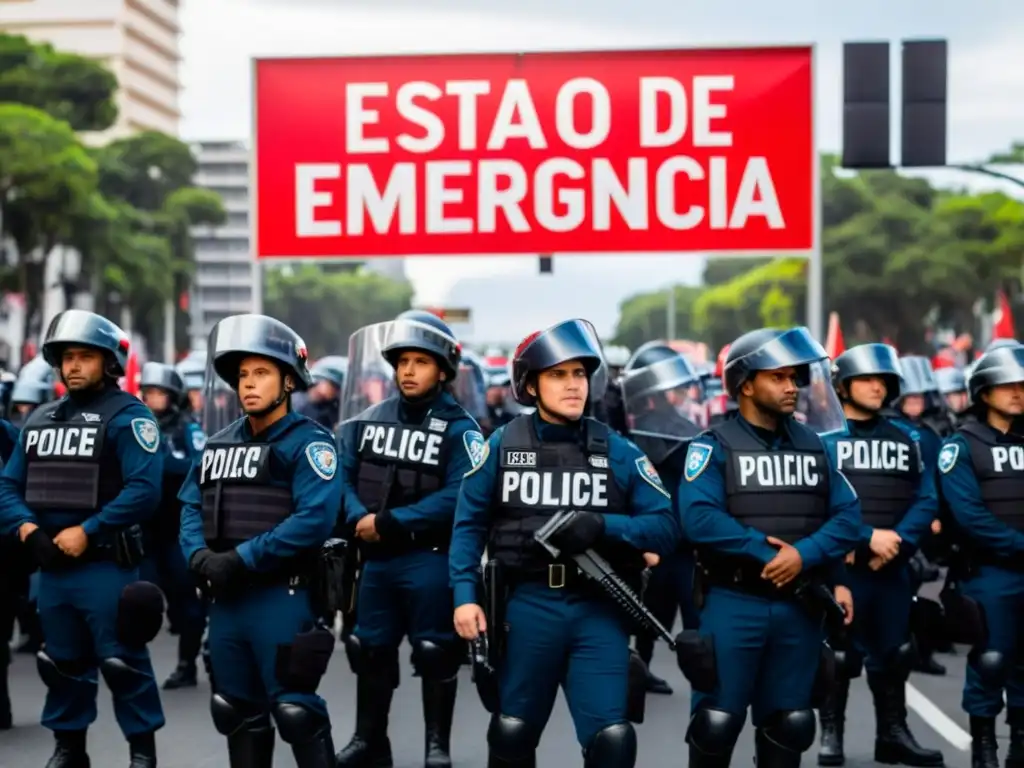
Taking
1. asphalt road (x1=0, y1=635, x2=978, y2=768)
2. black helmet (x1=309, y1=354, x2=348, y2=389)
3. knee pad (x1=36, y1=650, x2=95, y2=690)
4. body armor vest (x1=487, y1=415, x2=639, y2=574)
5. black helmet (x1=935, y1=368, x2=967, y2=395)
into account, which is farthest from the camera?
black helmet (x1=935, y1=368, x2=967, y2=395)

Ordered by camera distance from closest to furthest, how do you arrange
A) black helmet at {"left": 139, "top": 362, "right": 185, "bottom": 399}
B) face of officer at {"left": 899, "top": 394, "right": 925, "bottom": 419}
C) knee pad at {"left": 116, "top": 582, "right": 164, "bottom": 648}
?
knee pad at {"left": 116, "top": 582, "right": 164, "bottom": 648} → black helmet at {"left": 139, "top": 362, "right": 185, "bottom": 399} → face of officer at {"left": 899, "top": 394, "right": 925, "bottom": 419}

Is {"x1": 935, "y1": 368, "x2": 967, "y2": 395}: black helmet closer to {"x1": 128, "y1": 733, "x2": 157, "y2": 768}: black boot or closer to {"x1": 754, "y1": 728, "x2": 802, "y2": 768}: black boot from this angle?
{"x1": 754, "y1": 728, "x2": 802, "y2": 768}: black boot

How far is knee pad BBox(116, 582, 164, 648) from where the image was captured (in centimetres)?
686

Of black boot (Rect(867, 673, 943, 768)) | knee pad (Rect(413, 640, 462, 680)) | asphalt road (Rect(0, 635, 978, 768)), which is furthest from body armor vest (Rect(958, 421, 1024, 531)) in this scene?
knee pad (Rect(413, 640, 462, 680))

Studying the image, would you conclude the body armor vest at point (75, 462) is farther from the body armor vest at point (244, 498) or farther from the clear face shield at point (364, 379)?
the clear face shield at point (364, 379)

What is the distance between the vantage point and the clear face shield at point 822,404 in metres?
8.48

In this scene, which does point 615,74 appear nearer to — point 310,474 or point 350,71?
point 350,71

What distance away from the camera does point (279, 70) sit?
43.2 ft

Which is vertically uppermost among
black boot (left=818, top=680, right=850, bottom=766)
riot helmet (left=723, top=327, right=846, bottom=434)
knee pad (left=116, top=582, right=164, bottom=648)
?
riot helmet (left=723, top=327, right=846, bottom=434)

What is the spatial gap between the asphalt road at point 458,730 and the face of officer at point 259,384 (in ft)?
7.63

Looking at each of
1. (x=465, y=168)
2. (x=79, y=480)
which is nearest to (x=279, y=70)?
(x=465, y=168)

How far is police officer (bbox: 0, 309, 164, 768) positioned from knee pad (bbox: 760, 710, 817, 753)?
2.45 metres

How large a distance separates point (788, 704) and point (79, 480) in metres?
2.90

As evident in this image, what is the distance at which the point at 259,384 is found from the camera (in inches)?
253
